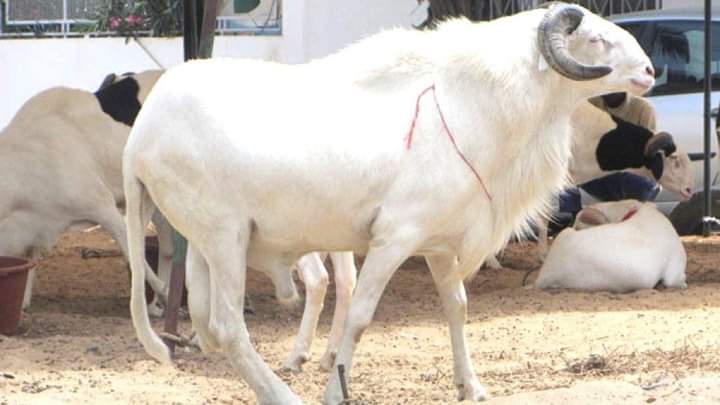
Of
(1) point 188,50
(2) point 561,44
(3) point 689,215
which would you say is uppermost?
(2) point 561,44

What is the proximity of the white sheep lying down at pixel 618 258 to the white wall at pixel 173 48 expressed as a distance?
8379 mm

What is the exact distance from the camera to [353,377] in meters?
7.96

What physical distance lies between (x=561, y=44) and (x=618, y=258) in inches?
159

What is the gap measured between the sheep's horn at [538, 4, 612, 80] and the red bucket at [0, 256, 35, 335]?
13.0ft

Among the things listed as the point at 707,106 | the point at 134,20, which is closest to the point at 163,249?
the point at 707,106

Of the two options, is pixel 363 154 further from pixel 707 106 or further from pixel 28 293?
pixel 707 106

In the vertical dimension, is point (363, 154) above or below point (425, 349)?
above

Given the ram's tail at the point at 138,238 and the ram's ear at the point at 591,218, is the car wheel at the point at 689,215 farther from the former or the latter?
the ram's tail at the point at 138,238

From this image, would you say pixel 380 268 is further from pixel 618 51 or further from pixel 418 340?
pixel 418 340

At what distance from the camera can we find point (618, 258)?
34.9 ft

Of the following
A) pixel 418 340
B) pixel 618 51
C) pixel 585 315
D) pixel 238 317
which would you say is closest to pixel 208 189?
pixel 238 317

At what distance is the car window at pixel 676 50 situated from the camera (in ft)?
45.8

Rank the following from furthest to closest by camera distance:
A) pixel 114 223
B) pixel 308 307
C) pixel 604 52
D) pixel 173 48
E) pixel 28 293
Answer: pixel 173 48 < pixel 28 293 < pixel 114 223 < pixel 308 307 < pixel 604 52

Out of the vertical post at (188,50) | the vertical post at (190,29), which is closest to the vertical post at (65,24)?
the vertical post at (188,50)
